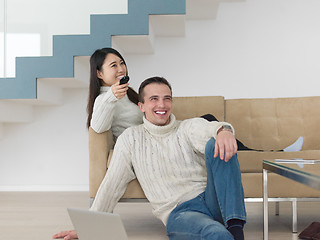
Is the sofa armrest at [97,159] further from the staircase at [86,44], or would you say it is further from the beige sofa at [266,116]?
the staircase at [86,44]

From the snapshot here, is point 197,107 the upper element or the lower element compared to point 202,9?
lower

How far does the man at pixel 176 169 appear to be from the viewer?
1521mm

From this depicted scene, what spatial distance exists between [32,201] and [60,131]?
0.92 meters

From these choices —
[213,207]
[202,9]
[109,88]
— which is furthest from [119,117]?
[202,9]

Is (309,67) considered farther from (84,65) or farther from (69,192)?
(69,192)

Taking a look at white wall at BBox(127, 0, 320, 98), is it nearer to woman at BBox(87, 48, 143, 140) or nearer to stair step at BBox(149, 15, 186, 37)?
stair step at BBox(149, 15, 186, 37)

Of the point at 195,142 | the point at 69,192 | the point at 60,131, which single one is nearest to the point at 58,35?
the point at 60,131

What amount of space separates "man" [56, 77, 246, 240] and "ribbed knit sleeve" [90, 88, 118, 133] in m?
0.19

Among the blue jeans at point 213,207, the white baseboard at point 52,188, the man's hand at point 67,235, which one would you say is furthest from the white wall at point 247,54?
the blue jeans at point 213,207

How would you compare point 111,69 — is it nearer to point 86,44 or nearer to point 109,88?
point 109,88

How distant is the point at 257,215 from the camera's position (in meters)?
2.59

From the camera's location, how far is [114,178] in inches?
73.2

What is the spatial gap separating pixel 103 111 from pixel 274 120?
134cm

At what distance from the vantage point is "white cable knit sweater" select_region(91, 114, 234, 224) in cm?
174
